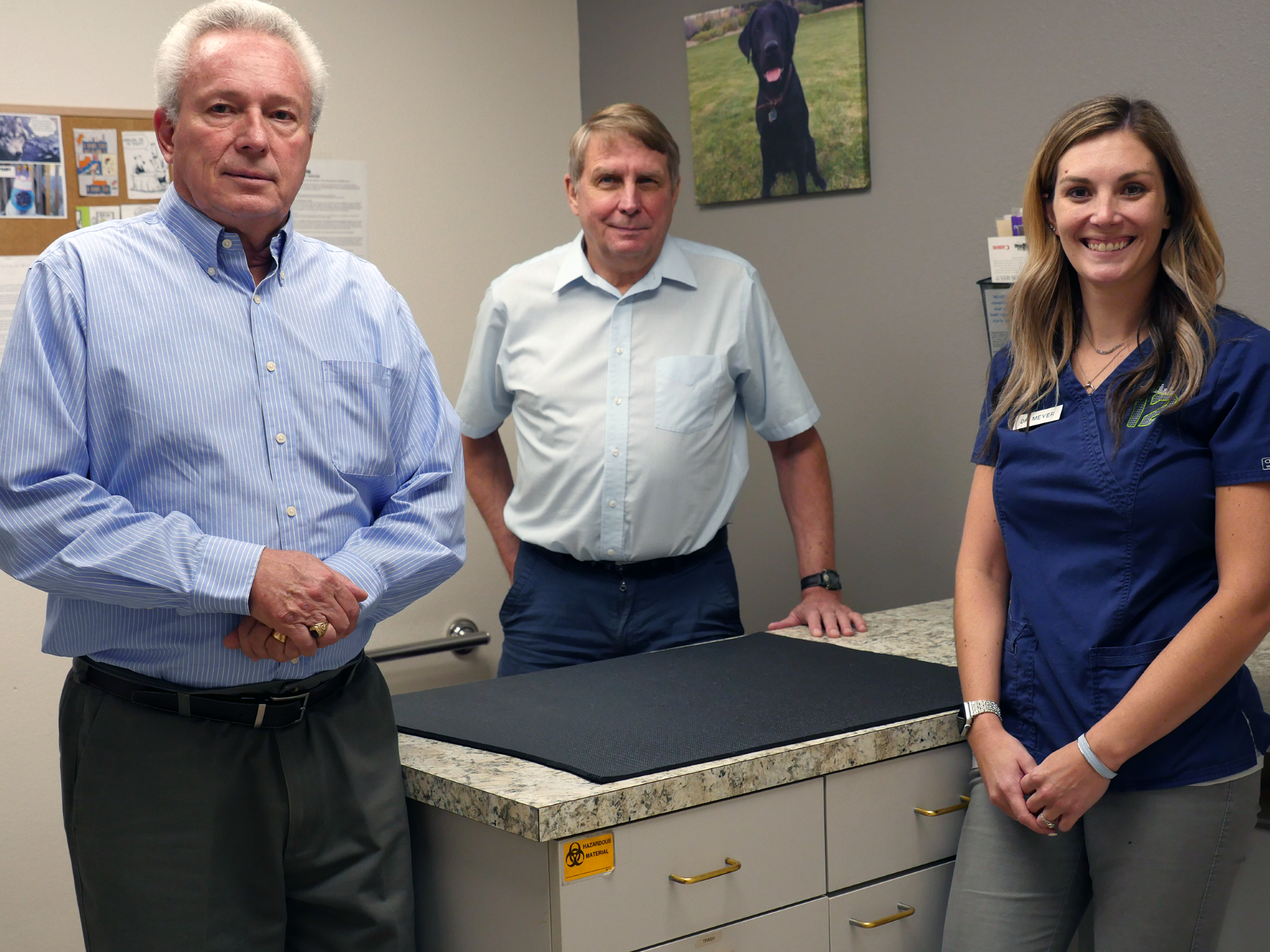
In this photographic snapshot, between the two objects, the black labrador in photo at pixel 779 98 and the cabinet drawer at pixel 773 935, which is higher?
the black labrador in photo at pixel 779 98

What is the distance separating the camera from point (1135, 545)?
1449 millimetres

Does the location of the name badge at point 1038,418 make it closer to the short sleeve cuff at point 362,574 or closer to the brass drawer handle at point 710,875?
the brass drawer handle at point 710,875

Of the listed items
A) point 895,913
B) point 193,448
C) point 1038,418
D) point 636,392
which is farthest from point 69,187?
point 895,913

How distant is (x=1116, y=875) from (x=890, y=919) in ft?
0.94

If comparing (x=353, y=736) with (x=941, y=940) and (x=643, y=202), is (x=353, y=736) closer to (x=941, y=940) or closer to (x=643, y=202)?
(x=941, y=940)

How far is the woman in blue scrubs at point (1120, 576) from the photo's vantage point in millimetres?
1409

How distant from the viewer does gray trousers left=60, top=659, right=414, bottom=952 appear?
130 centimetres

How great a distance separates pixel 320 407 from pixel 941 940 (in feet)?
→ 3.45

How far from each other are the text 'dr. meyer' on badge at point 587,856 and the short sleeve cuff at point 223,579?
1.36 feet

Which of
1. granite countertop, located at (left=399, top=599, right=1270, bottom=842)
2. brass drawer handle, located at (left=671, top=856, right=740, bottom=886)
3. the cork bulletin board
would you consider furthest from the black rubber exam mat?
the cork bulletin board

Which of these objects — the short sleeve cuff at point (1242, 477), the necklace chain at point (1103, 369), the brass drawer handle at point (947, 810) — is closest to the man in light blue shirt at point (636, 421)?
the brass drawer handle at point (947, 810)

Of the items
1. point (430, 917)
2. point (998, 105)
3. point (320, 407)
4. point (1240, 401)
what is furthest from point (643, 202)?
point (430, 917)

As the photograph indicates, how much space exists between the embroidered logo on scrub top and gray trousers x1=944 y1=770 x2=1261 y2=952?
430 millimetres

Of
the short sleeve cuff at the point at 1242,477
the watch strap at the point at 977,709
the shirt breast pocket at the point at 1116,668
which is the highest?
the short sleeve cuff at the point at 1242,477
